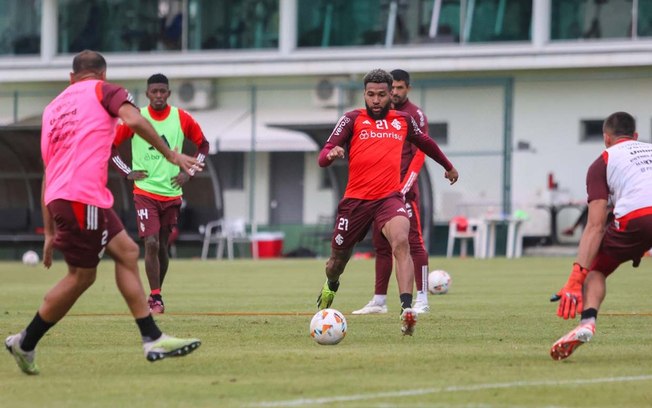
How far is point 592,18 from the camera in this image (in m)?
36.0

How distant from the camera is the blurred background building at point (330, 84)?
35.6 meters

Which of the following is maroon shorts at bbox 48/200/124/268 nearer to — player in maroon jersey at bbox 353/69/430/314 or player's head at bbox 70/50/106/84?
player's head at bbox 70/50/106/84

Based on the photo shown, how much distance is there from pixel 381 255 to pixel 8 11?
103 ft

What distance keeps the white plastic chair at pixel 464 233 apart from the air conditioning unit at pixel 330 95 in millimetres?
5622

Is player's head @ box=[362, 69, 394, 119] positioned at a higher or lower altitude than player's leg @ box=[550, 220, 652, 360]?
higher

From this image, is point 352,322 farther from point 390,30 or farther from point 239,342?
point 390,30

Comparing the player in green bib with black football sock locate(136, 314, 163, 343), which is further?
the player in green bib

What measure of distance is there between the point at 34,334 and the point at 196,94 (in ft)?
104

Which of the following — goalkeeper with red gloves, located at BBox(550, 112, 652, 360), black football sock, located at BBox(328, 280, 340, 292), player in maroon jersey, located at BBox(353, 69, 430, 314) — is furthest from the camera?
player in maroon jersey, located at BBox(353, 69, 430, 314)

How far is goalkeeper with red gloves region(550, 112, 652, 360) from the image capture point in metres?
9.05

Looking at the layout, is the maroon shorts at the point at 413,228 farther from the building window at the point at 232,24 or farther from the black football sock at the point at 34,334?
the building window at the point at 232,24

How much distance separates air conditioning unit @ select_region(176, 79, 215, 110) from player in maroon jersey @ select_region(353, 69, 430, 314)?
87.3 ft

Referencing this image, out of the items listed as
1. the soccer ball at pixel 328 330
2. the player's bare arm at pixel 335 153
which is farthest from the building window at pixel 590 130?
the soccer ball at pixel 328 330

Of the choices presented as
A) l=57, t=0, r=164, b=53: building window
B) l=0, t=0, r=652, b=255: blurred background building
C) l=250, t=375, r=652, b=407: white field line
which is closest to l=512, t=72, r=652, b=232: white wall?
l=0, t=0, r=652, b=255: blurred background building
